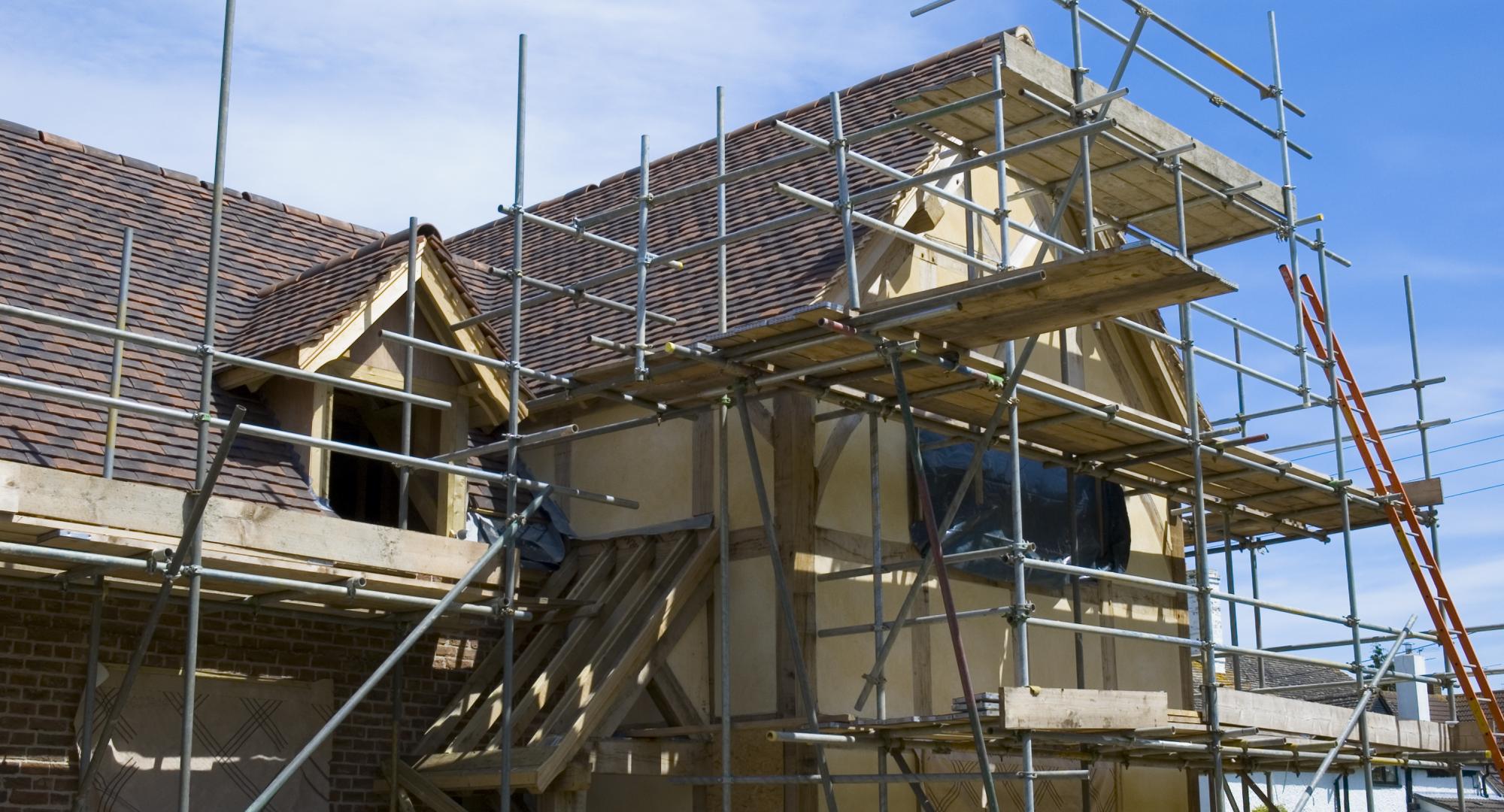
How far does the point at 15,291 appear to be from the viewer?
11.8 meters

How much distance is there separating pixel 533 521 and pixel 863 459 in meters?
2.77

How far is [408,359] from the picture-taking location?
12062 millimetres

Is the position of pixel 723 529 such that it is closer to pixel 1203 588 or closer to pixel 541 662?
pixel 541 662

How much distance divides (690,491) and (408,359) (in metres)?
2.47

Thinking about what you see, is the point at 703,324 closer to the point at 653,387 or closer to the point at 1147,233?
the point at 653,387

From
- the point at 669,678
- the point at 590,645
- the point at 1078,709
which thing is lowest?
the point at 1078,709

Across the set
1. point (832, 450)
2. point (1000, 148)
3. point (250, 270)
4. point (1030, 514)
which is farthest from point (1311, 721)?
point (250, 270)

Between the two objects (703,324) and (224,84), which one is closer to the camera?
(224,84)

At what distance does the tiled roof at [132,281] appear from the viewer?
35.9 feet

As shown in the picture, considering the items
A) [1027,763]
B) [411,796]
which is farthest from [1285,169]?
[411,796]

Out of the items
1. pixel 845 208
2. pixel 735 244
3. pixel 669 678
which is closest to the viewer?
pixel 845 208

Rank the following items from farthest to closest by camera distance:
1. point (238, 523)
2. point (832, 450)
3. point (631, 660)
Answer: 1. point (832, 450)
2. point (631, 660)
3. point (238, 523)

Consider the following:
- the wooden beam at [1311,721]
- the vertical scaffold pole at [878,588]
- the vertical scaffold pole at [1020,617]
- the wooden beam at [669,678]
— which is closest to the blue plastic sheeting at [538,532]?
the wooden beam at [669,678]

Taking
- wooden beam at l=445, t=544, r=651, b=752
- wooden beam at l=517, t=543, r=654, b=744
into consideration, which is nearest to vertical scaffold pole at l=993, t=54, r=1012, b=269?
wooden beam at l=517, t=543, r=654, b=744
